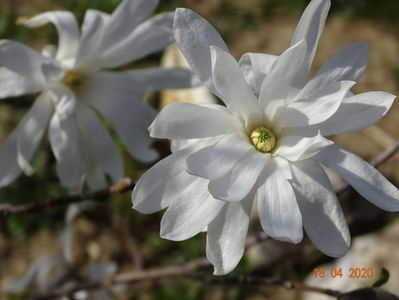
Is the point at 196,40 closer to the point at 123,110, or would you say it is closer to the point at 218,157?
the point at 218,157

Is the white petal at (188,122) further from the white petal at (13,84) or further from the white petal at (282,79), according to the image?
the white petal at (13,84)

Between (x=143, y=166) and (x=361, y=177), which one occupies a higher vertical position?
(x=361, y=177)

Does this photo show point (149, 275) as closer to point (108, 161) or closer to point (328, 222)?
point (108, 161)

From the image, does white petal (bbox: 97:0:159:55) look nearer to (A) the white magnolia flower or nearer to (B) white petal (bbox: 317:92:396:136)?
(A) the white magnolia flower

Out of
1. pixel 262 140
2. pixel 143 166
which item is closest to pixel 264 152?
pixel 262 140
